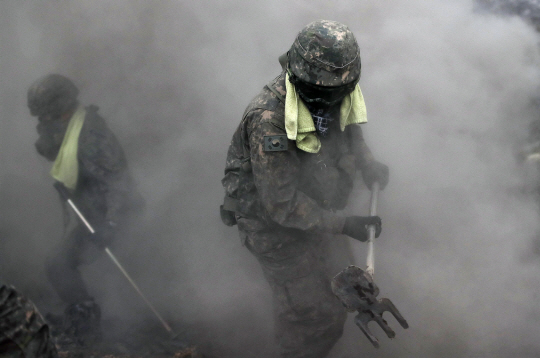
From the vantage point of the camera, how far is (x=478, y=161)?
3768 millimetres

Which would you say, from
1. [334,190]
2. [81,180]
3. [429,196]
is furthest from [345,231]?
[81,180]

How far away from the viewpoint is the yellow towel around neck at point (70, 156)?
3645mm

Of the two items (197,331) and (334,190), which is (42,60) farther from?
(334,190)

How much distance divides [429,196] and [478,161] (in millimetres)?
497

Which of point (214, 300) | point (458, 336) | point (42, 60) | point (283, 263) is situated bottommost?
point (458, 336)

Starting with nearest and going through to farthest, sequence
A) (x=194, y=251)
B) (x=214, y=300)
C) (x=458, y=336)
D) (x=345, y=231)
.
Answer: (x=345, y=231), (x=458, y=336), (x=214, y=300), (x=194, y=251)

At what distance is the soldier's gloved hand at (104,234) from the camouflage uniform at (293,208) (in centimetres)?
137

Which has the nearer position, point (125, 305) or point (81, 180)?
point (81, 180)

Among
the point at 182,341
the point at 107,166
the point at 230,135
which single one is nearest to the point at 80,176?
the point at 107,166

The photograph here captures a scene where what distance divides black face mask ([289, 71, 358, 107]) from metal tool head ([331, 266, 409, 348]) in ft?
3.00

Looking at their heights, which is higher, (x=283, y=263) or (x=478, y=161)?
(x=283, y=263)

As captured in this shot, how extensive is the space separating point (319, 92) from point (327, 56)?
0.63 feet

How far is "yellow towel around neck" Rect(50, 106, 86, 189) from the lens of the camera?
364 cm

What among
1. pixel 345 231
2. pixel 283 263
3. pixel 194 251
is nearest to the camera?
pixel 345 231
